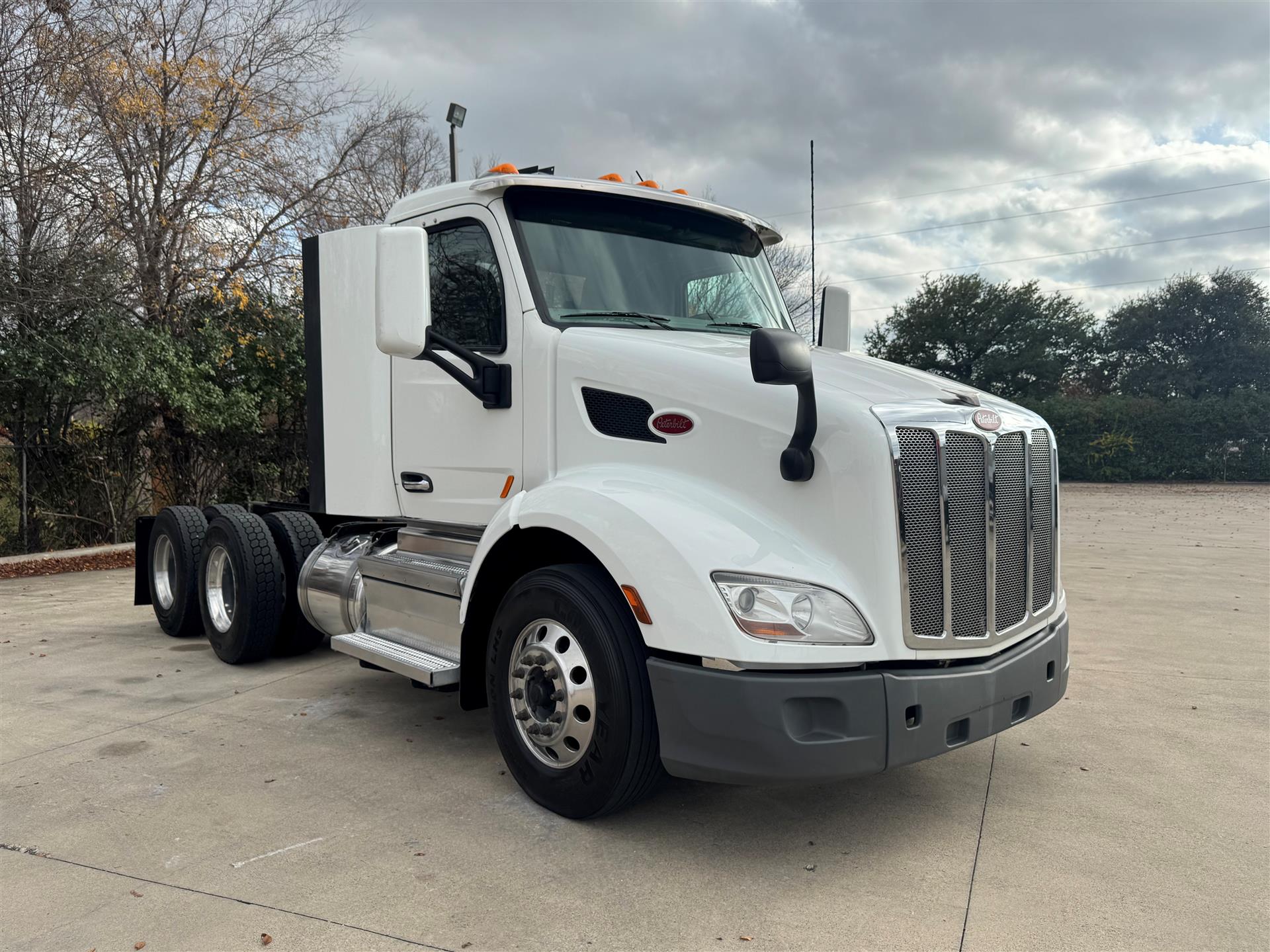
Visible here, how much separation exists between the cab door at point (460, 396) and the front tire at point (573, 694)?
764mm

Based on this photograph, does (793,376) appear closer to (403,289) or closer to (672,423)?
(672,423)

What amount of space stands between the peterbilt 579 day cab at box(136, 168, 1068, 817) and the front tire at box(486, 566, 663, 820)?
11 mm

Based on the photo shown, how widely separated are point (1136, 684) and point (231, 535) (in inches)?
232

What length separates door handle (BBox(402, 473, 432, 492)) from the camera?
483 cm

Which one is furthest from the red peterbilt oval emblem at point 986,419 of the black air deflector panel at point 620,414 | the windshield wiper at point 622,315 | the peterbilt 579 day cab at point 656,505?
the windshield wiper at point 622,315

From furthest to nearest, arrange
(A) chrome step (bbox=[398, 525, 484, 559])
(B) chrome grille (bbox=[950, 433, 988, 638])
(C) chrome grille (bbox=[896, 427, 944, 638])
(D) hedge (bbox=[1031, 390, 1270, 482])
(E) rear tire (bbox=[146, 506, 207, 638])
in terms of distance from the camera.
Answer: (D) hedge (bbox=[1031, 390, 1270, 482]) < (E) rear tire (bbox=[146, 506, 207, 638]) < (A) chrome step (bbox=[398, 525, 484, 559]) < (B) chrome grille (bbox=[950, 433, 988, 638]) < (C) chrome grille (bbox=[896, 427, 944, 638])

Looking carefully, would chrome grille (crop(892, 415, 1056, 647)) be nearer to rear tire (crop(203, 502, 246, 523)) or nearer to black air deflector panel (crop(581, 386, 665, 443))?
black air deflector panel (crop(581, 386, 665, 443))

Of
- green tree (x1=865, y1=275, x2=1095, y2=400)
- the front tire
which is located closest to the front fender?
the front tire

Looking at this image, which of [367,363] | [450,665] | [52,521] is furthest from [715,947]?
[52,521]

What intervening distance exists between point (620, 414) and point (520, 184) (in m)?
1.27

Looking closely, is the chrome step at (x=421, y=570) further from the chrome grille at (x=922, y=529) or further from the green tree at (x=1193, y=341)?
the green tree at (x=1193, y=341)

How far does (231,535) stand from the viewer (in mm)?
6328

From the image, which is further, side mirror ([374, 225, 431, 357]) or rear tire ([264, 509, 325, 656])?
rear tire ([264, 509, 325, 656])

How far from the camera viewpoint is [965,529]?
137 inches
